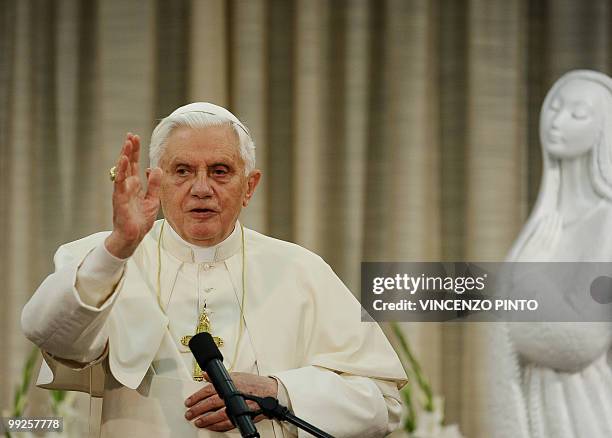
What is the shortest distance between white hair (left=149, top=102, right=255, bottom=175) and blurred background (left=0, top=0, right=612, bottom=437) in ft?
5.39

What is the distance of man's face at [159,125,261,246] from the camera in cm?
253

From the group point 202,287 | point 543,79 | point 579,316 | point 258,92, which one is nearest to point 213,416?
point 202,287

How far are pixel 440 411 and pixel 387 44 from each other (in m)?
1.45

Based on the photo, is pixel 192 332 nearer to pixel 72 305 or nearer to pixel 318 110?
pixel 72 305

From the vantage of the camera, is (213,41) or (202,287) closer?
(202,287)

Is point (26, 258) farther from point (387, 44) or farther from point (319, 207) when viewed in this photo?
point (387, 44)

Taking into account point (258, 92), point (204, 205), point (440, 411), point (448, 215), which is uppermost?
point (258, 92)

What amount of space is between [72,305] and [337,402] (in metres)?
0.65

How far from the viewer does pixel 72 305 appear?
2.20 m

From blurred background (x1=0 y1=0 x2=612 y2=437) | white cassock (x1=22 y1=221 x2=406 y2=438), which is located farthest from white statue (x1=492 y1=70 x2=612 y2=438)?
white cassock (x1=22 y1=221 x2=406 y2=438)

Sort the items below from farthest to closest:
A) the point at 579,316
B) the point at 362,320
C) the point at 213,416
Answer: the point at 579,316 < the point at 362,320 < the point at 213,416

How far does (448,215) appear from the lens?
14.4ft

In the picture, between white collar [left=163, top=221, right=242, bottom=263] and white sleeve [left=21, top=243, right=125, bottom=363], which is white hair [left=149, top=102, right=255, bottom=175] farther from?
white sleeve [left=21, top=243, right=125, bottom=363]

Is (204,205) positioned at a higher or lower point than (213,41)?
lower
